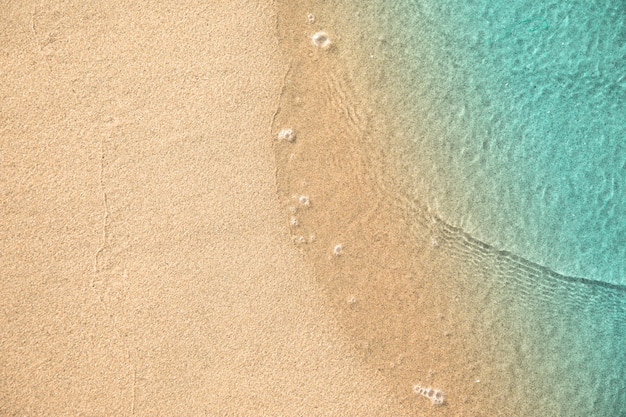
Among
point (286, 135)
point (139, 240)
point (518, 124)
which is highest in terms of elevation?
point (518, 124)

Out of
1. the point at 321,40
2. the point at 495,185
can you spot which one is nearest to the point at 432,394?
the point at 495,185

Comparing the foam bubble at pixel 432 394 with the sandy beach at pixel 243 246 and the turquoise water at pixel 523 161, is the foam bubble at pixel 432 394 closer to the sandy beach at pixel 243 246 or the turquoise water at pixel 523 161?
the sandy beach at pixel 243 246

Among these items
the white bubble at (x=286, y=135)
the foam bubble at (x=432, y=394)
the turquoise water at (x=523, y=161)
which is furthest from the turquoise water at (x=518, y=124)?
the foam bubble at (x=432, y=394)

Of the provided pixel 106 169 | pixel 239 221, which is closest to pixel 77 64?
pixel 106 169

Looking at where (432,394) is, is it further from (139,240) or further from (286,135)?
(139,240)

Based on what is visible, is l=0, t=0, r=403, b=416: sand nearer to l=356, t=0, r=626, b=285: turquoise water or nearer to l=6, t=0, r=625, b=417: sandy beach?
l=6, t=0, r=625, b=417: sandy beach

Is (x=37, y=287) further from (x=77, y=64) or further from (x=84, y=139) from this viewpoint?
(x=77, y=64)
